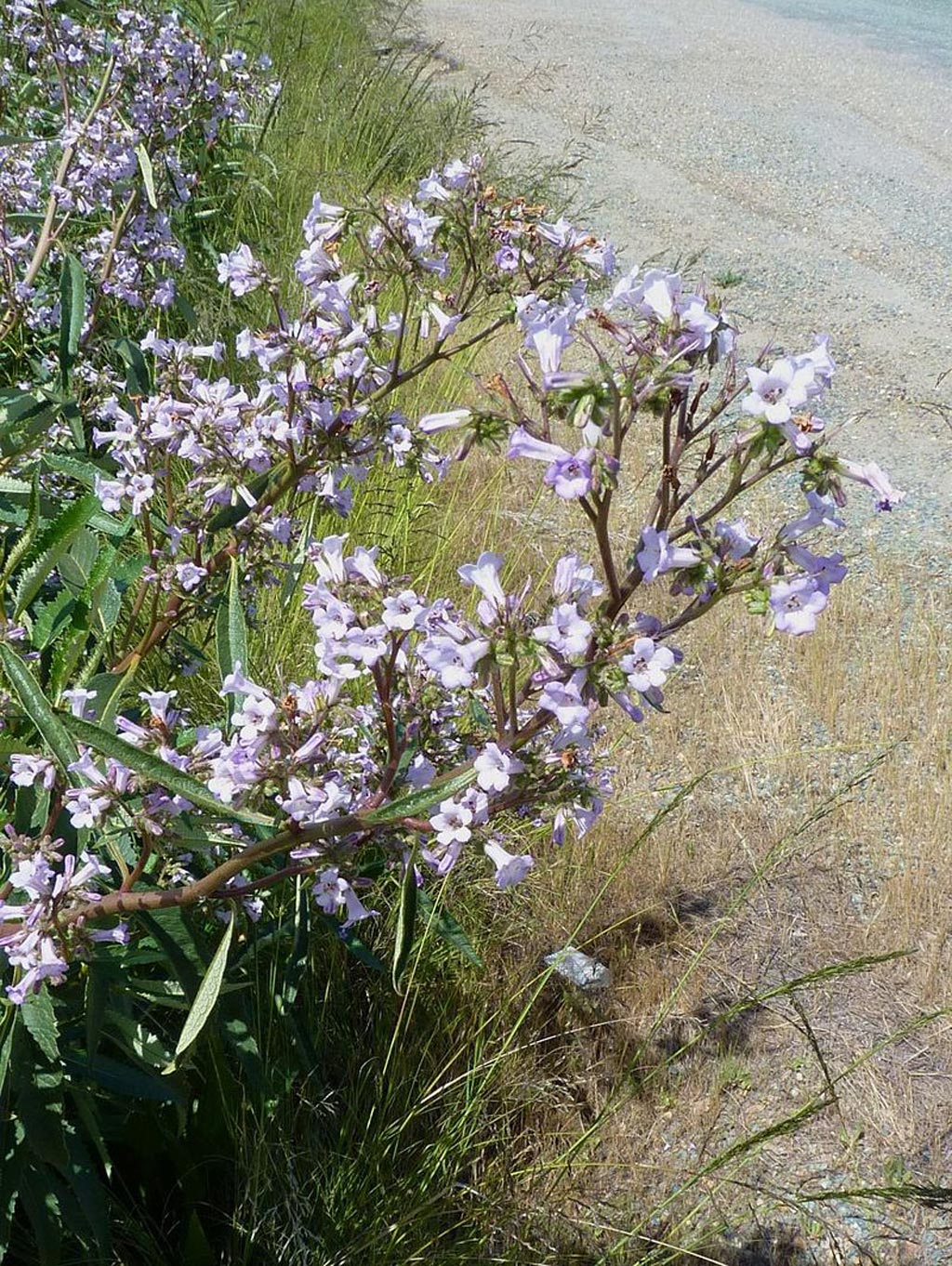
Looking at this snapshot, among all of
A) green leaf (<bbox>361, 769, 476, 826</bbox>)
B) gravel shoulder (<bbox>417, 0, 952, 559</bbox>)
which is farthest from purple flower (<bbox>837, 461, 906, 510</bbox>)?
gravel shoulder (<bbox>417, 0, 952, 559</bbox>)

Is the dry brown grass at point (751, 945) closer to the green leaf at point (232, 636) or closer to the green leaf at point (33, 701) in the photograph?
the green leaf at point (232, 636)

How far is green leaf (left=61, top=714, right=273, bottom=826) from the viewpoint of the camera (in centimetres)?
120

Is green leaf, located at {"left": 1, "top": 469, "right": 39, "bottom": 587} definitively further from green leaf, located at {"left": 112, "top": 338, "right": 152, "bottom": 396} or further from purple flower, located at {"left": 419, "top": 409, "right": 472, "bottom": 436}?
green leaf, located at {"left": 112, "top": 338, "right": 152, "bottom": 396}

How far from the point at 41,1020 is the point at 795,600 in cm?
102

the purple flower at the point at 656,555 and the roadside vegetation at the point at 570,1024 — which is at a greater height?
the purple flower at the point at 656,555

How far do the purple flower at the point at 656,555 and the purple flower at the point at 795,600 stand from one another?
3.7 inches

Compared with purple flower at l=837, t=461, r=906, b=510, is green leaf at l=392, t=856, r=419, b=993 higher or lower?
lower

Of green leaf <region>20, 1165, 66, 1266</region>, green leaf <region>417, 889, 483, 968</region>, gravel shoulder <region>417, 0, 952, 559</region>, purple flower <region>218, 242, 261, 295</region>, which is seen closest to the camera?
green leaf <region>20, 1165, 66, 1266</region>

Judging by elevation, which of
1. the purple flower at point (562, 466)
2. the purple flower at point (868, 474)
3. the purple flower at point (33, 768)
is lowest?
the purple flower at point (33, 768)

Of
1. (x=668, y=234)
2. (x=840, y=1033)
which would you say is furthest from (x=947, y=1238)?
(x=668, y=234)

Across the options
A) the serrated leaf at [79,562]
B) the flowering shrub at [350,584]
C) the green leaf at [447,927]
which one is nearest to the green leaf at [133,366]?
the flowering shrub at [350,584]

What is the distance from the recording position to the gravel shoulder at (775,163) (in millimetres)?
6637

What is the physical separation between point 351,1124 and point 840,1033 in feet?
4.23

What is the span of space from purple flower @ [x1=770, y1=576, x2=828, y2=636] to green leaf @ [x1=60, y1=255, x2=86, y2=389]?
70.9 inches
